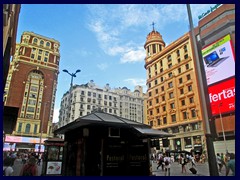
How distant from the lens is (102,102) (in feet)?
237

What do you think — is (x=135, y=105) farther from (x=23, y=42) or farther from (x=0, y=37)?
(x=0, y=37)

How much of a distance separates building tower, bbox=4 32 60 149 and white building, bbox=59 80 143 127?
1421 cm

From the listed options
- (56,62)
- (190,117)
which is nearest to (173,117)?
(190,117)

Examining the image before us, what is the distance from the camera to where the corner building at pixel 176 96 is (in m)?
34.7

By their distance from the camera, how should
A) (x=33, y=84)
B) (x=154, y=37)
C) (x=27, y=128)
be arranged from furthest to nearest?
(x=154, y=37), (x=33, y=84), (x=27, y=128)

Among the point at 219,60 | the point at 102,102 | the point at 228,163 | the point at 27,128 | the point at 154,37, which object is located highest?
the point at 154,37

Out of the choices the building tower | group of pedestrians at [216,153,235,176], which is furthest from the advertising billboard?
the building tower

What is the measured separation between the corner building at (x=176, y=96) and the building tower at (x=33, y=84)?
2504 centimetres

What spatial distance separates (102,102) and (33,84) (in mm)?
28360

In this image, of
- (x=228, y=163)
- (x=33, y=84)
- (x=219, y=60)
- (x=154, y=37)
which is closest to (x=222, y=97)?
(x=219, y=60)

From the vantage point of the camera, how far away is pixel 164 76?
4372 cm

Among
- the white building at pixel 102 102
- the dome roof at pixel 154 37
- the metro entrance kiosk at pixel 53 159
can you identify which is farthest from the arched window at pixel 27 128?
the metro entrance kiosk at pixel 53 159

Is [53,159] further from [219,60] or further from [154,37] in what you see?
[154,37]

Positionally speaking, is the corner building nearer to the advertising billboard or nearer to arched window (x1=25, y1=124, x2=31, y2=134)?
the advertising billboard
